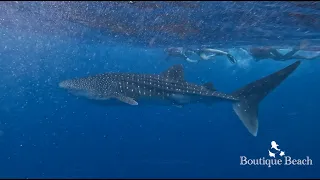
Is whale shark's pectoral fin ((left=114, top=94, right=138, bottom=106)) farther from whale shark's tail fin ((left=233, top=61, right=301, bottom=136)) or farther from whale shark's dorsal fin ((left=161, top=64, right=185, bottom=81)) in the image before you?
whale shark's tail fin ((left=233, top=61, right=301, bottom=136))

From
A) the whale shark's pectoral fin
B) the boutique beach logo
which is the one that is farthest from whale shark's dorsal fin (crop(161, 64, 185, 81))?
the boutique beach logo

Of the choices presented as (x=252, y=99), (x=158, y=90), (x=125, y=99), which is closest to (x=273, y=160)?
(x=252, y=99)

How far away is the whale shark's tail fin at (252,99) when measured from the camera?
11.0 m

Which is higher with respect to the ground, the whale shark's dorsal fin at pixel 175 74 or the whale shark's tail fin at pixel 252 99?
the whale shark's dorsal fin at pixel 175 74

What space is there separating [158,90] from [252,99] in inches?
138

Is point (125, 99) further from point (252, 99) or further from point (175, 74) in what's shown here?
point (252, 99)

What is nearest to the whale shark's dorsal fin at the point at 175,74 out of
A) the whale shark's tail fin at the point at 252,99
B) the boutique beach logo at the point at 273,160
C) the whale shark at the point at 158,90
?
the whale shark at the point at 158,90

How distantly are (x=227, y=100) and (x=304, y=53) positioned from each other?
17.1 m

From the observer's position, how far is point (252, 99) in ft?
37.9

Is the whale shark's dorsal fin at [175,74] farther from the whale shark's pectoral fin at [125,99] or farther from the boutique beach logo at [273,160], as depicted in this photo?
the boutique beach logo at [273,160]

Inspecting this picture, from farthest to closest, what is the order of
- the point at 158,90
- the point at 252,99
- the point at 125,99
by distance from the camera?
the point at 158,90 < the point at 125,99 < the point at 252,99

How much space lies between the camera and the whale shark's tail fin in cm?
1096

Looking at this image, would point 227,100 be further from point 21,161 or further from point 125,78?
point 21,161

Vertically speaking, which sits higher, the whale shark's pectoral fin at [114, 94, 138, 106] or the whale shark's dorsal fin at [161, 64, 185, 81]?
the whale shark's dorsal fin at [161, 64, 185, 81]
